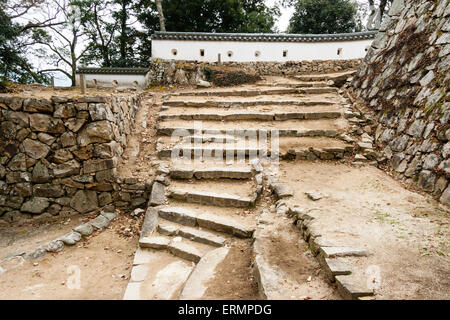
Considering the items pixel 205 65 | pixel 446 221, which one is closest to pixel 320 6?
pixel 205 65

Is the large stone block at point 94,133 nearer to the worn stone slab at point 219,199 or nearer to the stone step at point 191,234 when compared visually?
the worn stone slab at point 219,199

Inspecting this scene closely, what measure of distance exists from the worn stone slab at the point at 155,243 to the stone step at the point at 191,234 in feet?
0.54

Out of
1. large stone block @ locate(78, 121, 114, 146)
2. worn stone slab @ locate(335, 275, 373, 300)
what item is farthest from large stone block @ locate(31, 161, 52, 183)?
worn stone slab @ locate(335, 275, 373, 300)

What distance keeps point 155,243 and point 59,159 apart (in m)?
3.62

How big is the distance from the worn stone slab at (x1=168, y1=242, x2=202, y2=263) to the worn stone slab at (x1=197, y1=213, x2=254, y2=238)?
521mm

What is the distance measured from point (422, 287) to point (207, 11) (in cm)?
1848

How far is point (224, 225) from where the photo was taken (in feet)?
14.3

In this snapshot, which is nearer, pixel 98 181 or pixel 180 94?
pixel 98 181

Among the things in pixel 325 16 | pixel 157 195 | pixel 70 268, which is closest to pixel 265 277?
pixel 157 195

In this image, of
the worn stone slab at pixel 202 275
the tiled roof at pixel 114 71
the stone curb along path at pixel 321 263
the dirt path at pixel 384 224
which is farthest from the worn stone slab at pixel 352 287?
the tiled roof at pixel 114 71

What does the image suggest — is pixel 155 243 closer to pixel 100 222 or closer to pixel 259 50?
pixel 100 222

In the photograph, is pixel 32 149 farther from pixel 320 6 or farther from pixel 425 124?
pixel 320 6
